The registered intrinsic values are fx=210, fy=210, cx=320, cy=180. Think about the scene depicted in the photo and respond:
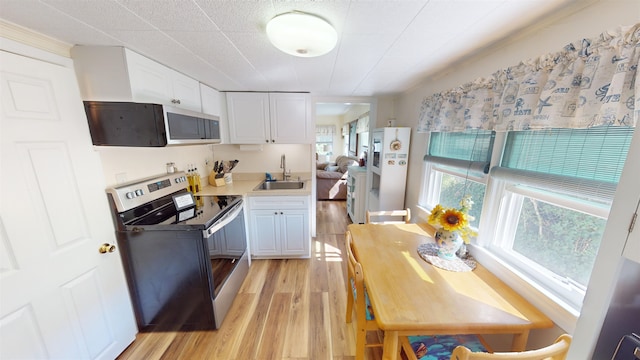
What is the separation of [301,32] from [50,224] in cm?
164

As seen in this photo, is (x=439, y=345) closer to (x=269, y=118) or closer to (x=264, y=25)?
(x=264, y=25)

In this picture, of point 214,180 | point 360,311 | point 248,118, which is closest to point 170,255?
point 214,180

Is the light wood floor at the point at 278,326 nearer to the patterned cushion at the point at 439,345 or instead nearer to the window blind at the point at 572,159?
the patterned cushion at the point at 439,345

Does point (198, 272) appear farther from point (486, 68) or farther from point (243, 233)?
point (486, 68)

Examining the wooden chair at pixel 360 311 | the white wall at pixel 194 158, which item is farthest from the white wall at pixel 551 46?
the white wall at pixel 194 158

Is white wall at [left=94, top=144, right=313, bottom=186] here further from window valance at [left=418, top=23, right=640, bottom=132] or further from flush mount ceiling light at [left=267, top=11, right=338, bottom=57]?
window valance at [left=418, top=23, right=640, bottom=132]

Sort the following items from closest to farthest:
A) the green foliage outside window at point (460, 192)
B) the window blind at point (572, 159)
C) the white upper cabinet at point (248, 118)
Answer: the window blind at point (572, 159) → the green foliage outside window at point (460, 192) → the white upper cabinet at point (248, 118)

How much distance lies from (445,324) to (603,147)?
1011 mm

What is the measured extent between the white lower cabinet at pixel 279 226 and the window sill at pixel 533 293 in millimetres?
1717

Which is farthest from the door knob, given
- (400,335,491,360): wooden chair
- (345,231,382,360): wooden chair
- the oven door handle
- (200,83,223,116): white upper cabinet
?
(400,335,491,360): wooden chair

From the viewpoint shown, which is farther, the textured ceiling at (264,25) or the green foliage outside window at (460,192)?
the green foliage outside window at (460,192)

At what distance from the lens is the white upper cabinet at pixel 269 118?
2.64m

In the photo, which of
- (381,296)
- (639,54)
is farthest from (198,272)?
(639,54)

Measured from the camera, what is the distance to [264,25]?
110cm
